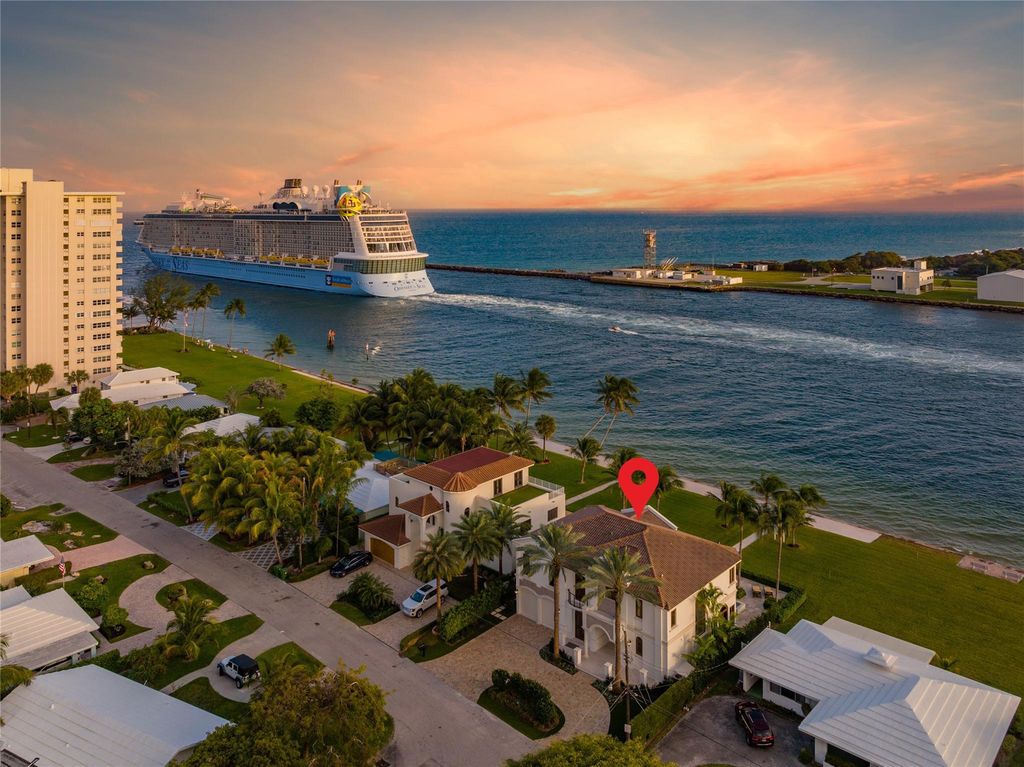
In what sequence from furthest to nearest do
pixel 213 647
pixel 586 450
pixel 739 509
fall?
pixel 586 450, pixel 739 509, pixel 213 647

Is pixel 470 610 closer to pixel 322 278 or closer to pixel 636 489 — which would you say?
pixel 636 489

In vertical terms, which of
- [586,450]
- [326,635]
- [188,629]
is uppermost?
[586,450]

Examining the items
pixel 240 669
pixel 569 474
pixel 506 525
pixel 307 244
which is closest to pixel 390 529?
pixel 506 525

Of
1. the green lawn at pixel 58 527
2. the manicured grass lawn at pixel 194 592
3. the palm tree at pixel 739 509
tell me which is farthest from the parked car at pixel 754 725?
the green lawn at pixel 58 527

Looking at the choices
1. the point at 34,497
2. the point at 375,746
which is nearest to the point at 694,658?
the point at 375,746

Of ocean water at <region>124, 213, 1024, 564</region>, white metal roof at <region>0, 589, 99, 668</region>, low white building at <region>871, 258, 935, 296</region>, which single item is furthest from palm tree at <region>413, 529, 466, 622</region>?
low white building at <region>871, 258, 935, 296</region>

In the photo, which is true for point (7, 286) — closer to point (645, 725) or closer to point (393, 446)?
point (393, 446)

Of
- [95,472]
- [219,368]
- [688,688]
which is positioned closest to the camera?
[688,688]
